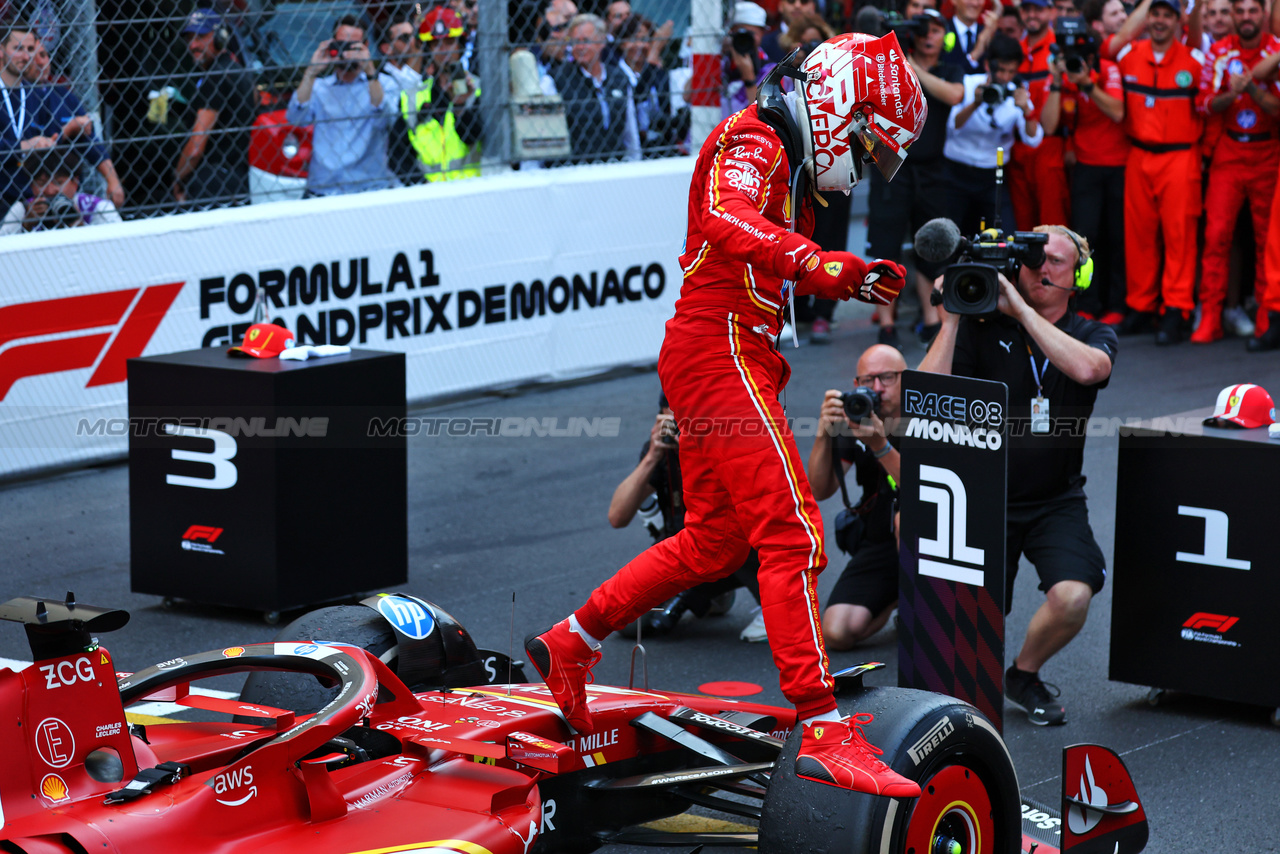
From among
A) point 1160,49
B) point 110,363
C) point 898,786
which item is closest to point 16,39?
point 110,363

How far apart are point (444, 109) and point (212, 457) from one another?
4.06 meters

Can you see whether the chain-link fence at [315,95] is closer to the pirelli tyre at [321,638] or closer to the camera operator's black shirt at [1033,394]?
the pirelli tyre at [321,638]

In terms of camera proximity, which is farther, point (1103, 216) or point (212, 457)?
point (1103, 216)

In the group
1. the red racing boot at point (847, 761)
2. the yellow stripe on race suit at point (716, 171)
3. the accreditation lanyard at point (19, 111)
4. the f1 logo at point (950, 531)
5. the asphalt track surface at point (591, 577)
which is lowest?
the asphalt track surface at point (591, 577)

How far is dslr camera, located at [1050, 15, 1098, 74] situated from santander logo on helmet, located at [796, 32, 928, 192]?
714 centimetres

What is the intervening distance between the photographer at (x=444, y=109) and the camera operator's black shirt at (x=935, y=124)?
2816 mm

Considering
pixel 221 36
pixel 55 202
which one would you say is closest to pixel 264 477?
pixel 55 202

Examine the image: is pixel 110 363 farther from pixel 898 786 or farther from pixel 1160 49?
pixel 1160 49

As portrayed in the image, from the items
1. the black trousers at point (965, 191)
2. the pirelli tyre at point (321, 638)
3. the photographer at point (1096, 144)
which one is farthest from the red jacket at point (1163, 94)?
the pirelli tyre at point (321, 638)

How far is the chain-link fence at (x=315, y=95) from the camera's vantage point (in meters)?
7.44

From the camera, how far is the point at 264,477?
5.33m

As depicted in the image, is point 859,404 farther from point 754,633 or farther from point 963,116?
point 963,116

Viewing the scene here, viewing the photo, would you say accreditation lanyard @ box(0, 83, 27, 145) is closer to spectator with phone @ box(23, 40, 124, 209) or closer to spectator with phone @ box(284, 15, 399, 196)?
spectator with phone @ box(23, 40, 124, 209)

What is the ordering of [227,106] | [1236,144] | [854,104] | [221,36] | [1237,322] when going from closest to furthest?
[854,104]
[221,36]
[227,106]
[1236,144]
[1237,322]
